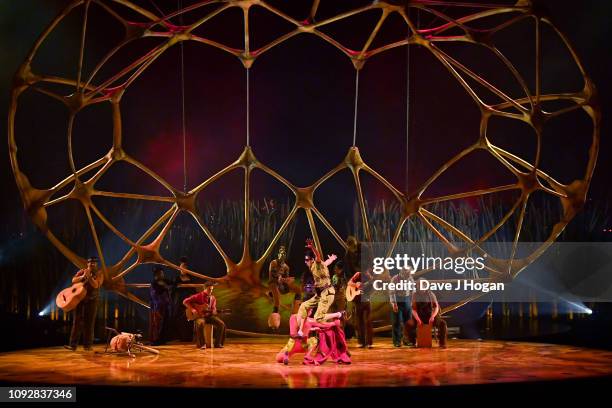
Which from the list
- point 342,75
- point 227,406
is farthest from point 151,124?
point 227,406

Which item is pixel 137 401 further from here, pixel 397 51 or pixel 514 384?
pixel 397 51

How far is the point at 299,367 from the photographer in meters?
11.7

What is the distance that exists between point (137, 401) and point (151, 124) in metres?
10.3

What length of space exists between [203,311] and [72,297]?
7.53 feet

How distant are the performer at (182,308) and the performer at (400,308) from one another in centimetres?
387

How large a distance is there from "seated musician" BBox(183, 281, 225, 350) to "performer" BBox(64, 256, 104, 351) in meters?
1.59

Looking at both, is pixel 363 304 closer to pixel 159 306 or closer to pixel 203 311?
pixel 203 311

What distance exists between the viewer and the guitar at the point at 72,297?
14.3 metres

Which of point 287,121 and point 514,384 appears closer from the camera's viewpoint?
point 514,384

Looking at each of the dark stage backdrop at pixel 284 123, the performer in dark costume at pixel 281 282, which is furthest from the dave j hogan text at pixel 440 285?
the dark stage backdrop at pixel 284 123

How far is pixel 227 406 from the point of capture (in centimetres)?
909

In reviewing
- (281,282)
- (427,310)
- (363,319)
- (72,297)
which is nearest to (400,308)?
(427,310)

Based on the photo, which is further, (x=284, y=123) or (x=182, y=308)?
(x=284, y=123)

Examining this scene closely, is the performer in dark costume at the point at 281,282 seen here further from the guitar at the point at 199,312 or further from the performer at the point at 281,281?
the guitar at the point at 199,312
